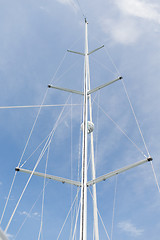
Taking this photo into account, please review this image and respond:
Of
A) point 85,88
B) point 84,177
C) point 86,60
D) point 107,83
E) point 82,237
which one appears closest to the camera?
point 82,237

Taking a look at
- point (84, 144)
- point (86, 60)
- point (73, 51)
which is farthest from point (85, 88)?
point (73, 51)

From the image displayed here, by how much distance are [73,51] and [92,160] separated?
25.5 ft

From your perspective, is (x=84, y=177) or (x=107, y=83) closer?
(x=84, y=177)

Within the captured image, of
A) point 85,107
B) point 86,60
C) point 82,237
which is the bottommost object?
point 82,237

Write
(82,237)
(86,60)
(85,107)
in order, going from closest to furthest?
(82,237)
(85,107)
(86,60)

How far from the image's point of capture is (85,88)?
10438 mm

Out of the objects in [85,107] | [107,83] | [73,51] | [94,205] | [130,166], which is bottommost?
[94,205]

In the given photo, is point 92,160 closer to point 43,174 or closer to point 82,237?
point 43,174

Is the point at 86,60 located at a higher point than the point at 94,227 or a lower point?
higher

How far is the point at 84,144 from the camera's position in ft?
27.0

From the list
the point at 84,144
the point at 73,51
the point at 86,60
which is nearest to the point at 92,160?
the point at 84,144

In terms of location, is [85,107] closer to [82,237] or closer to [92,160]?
[92,160]

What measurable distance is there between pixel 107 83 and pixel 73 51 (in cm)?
406

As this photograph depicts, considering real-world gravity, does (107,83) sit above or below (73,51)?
below
